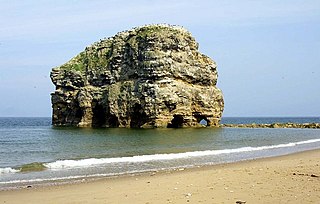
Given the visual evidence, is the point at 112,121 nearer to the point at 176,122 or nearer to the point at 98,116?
the point at 98,116

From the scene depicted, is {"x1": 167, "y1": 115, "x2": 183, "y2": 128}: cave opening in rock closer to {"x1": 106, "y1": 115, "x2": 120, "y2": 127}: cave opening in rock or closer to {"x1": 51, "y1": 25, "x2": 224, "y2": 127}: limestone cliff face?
{"x1": 51, "y1": 25, "x2": 224, "y2": 127}: limestone cliff face

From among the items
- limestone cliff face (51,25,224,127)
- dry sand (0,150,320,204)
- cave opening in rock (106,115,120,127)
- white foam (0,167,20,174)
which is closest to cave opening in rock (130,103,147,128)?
limestone cliff face (51,25,224,127)

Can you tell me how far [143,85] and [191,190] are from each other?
64.3 metres

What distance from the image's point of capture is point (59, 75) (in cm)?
9138

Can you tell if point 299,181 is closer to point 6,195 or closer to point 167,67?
point 6,195

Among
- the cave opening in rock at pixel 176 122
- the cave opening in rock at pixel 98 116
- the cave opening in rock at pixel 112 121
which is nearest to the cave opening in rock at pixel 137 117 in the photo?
the cave opening in rock at pixel 112 121

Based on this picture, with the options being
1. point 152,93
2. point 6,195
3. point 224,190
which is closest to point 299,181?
point 224,190

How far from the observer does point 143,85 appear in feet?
257

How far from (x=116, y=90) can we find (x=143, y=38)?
423 inches

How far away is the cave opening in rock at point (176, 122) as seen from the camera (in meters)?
79.7

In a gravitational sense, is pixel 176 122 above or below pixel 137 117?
below

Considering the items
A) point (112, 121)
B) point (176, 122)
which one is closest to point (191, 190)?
point (176, 122)

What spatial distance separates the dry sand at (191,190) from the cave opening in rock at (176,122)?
201 feet

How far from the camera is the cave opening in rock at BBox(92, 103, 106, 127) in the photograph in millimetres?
86312
